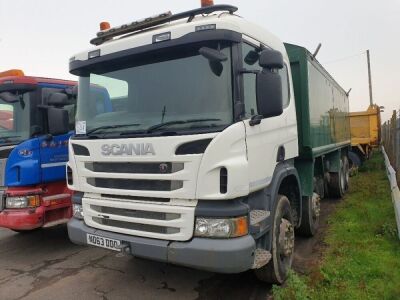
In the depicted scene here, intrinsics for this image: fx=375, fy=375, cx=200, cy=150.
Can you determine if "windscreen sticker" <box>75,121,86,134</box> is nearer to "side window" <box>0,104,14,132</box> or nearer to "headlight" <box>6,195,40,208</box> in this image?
"headlight" <box>6,195,40,208</box>

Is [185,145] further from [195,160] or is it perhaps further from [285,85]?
[285,85]

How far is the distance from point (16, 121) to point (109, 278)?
2584 millimetres

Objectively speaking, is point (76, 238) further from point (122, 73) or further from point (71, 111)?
point (71, 111)

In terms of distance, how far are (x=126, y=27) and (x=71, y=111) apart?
7.00ft

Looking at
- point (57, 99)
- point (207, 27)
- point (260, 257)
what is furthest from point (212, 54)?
point (57, 99)

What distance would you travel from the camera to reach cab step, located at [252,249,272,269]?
11.0 ft

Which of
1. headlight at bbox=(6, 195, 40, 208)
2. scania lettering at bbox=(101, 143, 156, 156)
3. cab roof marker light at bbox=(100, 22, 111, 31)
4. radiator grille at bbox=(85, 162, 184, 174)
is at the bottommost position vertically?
headlight at bbox=(6, 195, 40, 208)

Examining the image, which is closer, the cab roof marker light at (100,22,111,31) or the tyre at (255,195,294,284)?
the tyre at (255,195,294,284)

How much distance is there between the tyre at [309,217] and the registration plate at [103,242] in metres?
3.01

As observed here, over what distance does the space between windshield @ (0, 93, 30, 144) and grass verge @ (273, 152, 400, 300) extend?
390 centimetres

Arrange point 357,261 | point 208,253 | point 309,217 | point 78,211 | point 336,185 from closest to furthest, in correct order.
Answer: point 208,253 < point 78,211 < point 357,261 < point 309,217 < point 336,185

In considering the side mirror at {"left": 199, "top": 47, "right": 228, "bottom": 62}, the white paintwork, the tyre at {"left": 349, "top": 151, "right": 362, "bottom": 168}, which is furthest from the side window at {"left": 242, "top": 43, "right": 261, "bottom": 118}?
the tyre at {"left": 349, "top": 151, "right": 362, "bottom": 168}

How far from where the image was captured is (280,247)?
13.2ft

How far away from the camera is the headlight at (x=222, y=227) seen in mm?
3170
